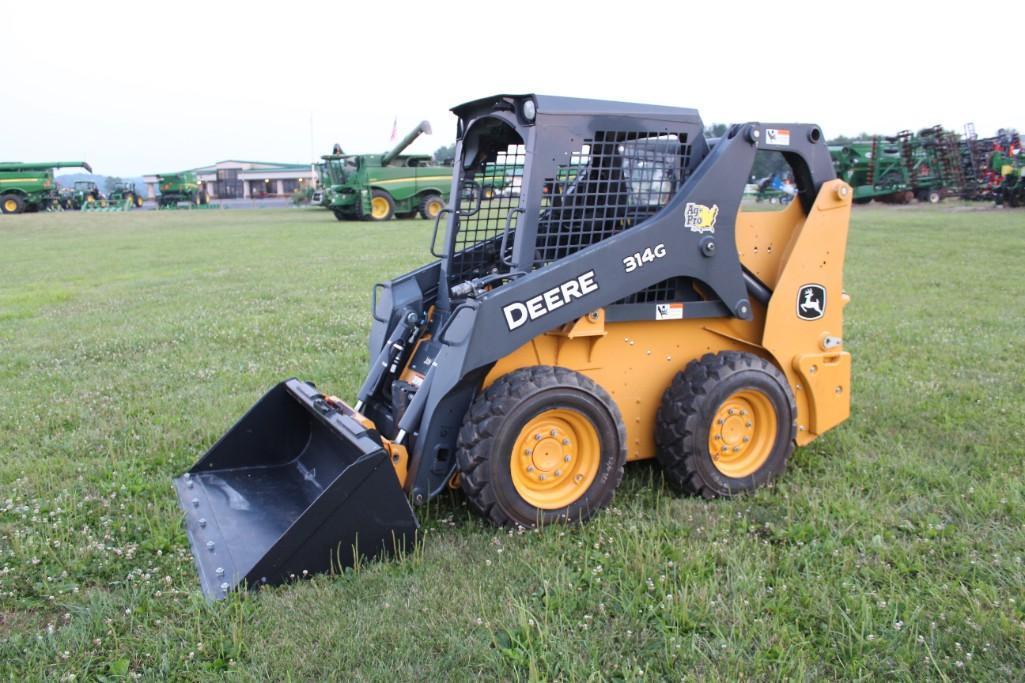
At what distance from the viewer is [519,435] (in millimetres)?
3848

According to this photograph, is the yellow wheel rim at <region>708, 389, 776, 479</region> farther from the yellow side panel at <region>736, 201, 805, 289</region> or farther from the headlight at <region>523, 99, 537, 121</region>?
the headlight at <region>523, 99, 537, 121</region>

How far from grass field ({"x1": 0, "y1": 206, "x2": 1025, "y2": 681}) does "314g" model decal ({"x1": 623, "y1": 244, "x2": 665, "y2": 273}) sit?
1.20 meters

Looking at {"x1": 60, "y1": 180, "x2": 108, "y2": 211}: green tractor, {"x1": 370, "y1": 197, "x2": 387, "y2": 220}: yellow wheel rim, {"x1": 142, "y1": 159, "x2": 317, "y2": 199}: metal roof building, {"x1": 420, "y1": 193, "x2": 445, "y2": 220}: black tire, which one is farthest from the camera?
{"x1": 142, "y1": 159, "x2": 317, "y2": 199}: metal roof building

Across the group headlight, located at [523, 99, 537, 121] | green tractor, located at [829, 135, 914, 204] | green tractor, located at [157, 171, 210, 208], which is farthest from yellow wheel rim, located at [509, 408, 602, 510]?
green tractor, located at [157, 171, 210, 208]

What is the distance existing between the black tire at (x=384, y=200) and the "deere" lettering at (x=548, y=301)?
28836 millimetres

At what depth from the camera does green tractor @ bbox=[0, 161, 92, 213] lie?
42.3 m

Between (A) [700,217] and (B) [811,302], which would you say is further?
(B) [811,302]

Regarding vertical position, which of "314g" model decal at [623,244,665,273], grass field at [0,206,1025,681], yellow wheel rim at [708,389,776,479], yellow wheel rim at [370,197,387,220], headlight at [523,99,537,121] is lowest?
grass field at [0,206,1025,681]

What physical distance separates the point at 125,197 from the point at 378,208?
3000 centimetres

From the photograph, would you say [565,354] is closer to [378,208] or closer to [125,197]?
[378,208]

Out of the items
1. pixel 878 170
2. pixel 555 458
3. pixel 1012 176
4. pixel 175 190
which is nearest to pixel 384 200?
pixel 878 170

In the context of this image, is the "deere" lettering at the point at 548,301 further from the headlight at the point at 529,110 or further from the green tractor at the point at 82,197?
the green tractor at the point at 82,197

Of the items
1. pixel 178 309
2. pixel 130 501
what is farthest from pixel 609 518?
pixel 178 309

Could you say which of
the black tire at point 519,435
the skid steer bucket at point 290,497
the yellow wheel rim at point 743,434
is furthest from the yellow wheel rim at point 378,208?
the black tire at point 519,435
